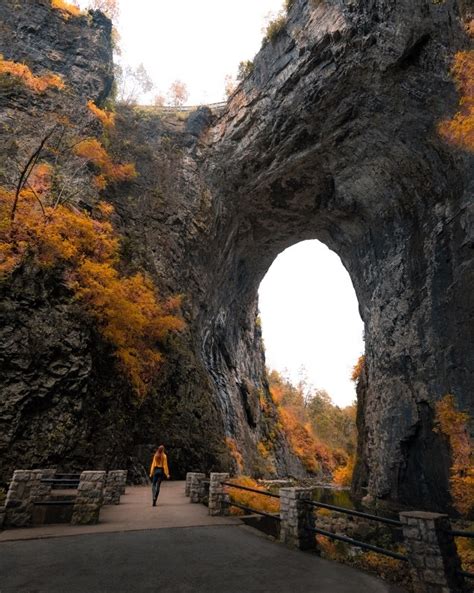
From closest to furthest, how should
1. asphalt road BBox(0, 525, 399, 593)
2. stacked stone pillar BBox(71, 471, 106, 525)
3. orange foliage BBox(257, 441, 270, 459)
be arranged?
1. asphalt road BBox(0, 525, 399, 593)
2. stacked stone pillar BBox(71, 471, 106, 525)
3. orange foliage BBox(257, 441, 270, 459)

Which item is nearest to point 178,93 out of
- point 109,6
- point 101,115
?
point 109,6

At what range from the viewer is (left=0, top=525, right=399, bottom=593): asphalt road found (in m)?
4.71

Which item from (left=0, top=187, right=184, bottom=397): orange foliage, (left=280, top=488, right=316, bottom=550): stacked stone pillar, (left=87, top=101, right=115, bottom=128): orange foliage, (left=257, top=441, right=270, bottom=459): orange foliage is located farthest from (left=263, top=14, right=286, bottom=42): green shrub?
(left=257, top=441, right=270, bottom=459): orange foliage

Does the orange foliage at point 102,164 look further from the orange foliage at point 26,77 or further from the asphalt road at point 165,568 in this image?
the asphalt road at point 165,568

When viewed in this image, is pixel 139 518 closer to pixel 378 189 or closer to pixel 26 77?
pixel 378 189

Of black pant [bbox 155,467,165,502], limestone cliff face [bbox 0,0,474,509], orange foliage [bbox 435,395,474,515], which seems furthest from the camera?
limestone cliff face [bbox 0,0,474,509]

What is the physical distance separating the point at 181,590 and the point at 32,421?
982cm

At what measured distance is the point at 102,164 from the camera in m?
23.8

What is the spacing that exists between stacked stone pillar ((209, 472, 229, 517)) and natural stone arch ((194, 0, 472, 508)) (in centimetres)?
1049

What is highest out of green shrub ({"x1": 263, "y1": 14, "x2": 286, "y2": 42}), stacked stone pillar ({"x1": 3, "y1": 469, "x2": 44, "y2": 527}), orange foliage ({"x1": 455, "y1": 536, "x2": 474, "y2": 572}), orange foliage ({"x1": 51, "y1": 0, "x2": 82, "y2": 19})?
orange foliage ({"x1": 51, "y1": 0, "x2": 82, "y2": 19})

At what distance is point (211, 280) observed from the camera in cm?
2808

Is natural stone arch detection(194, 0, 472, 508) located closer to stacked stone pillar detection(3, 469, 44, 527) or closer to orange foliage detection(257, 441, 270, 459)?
orange foliage detection(257, 441, 270, 459)

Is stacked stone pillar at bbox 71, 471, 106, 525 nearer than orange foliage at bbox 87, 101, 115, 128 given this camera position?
Yes

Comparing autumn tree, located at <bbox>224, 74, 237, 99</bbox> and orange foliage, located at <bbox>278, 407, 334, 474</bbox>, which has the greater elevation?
autumn tree, located at <bbox>224, 74, 237, 99</bbox>
